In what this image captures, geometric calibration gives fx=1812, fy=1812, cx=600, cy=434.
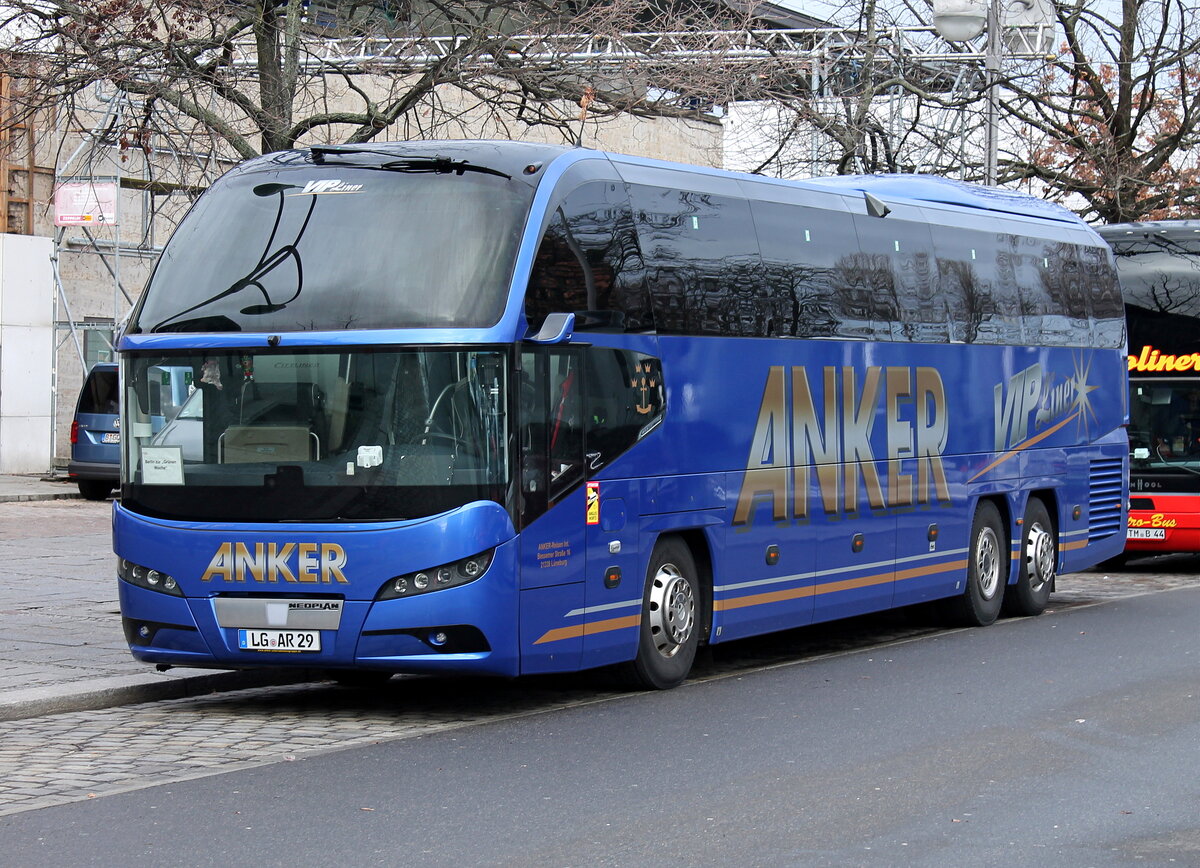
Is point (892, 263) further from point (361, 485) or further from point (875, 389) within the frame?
point (361, 485)

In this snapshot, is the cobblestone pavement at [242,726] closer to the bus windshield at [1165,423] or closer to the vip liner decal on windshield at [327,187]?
the vip liner decal on windshield at [327,187]

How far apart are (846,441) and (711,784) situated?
5720 mm

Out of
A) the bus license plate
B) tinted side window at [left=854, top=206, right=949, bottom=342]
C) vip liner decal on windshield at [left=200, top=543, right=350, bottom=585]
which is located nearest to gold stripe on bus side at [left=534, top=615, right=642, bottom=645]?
vip liner decal on windshield at [left=200, top=543, right=350, bottom=585]

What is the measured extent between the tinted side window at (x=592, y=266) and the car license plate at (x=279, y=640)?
2134 mm

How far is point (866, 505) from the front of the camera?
544 inches

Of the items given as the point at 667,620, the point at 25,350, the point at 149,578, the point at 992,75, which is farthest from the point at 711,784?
the point at 25,350

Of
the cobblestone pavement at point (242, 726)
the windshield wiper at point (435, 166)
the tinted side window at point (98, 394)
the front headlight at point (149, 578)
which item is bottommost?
the cobblestone pavement at point (242, 726)

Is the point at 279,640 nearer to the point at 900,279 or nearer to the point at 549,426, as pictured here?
the point at 549,426

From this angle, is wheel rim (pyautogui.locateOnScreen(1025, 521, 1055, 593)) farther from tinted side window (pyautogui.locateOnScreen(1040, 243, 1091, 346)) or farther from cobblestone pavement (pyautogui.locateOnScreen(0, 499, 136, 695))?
cobblestone pavement (pyautogui.locateOnScreen(0, 499, 136, 695))

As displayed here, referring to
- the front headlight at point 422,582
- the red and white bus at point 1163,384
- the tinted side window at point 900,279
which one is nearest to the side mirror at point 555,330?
the front headlight at point 422,582

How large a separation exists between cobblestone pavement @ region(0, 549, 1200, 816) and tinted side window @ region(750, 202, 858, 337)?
99.3 inches

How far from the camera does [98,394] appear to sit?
2805cm

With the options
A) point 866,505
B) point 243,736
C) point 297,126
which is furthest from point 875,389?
point 243,736

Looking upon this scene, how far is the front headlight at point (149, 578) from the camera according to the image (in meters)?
10.2
